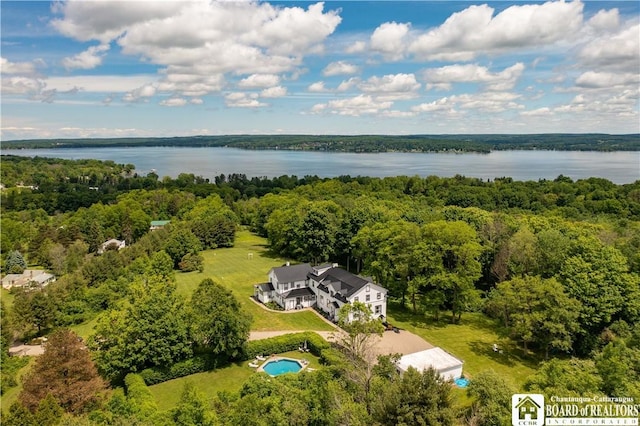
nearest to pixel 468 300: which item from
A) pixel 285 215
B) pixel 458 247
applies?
pixel 458 247

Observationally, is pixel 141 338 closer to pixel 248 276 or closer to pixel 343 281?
pixel 343 281

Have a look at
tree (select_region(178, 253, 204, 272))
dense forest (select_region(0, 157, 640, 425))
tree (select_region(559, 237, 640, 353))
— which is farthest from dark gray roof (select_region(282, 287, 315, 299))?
tree (select_region(559, 237, 640, 353))

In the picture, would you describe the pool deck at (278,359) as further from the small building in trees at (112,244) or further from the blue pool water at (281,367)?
the small building in trees at (112,244)

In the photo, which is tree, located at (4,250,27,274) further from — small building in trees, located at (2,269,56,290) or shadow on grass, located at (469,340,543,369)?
shadow on grass, located at (469,340,543,369)

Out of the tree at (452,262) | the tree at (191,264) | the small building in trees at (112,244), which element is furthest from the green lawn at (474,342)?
the small building in trees at (112,244)

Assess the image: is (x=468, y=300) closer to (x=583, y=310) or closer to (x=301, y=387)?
(x=583, y=310)
